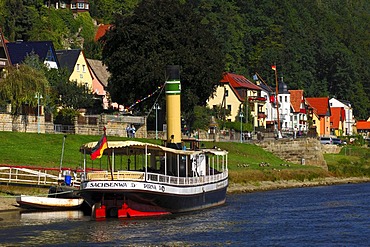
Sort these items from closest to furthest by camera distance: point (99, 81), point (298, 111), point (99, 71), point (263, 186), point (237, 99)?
1. point (263, 186)
2. point (99, 81)
3. point (99, 71)
4. point (237, 99)
5. point (298, 111)

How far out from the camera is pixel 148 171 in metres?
56.7

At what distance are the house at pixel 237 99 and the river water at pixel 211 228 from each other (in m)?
86.3

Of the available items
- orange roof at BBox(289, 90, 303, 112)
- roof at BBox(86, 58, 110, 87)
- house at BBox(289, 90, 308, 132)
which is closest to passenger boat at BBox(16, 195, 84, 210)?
roof at BBox(86, 58, 110, 87)

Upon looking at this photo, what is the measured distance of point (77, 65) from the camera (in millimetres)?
132875

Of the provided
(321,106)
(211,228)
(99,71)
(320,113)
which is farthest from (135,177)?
(321,106)

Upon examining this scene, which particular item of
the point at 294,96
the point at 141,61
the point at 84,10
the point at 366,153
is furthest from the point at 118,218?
the point at 84,10

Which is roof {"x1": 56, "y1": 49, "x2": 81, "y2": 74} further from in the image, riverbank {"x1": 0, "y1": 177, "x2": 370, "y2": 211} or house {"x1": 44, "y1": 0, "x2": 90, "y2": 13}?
house {"x1": 44, "y1": 0, "x2": 90, "y2": 13}

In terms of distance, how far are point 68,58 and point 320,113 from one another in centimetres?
7183

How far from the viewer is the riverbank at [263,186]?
187ft

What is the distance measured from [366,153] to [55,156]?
265 feet

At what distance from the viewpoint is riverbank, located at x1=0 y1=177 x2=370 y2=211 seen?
57053mm

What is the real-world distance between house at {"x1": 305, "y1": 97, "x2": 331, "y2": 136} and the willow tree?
103982 millimetres

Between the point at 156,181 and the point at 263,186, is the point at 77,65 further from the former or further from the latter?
the point at 156,181

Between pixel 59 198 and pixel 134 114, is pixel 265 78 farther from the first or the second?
pixel 59 198
